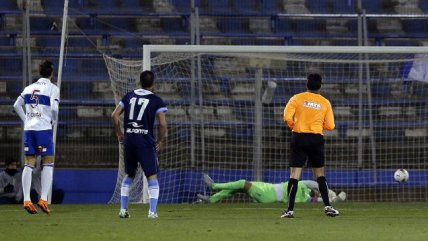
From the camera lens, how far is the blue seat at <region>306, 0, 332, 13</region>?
2405cm

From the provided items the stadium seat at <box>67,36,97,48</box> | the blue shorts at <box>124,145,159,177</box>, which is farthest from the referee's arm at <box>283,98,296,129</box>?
the stadium seat at <box>67,36,97,48</box>

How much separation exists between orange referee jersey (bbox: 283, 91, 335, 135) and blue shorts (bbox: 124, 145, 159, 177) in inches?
71.1

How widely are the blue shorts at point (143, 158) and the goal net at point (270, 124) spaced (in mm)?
7044

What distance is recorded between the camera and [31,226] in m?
11.4

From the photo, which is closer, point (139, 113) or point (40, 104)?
point (139, 113)

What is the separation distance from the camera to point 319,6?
2420cm

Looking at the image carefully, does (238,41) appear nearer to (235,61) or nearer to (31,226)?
(235,61)

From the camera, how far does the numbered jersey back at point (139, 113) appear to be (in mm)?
12906


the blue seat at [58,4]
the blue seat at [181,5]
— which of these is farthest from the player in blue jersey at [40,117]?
the blue seat at [181,5]

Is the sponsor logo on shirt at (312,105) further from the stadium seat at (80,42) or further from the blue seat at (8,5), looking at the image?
the blue seat at (8,5)

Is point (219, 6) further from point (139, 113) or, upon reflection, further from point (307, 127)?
point (139, 113)

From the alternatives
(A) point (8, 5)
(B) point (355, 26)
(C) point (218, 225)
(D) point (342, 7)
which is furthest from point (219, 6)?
(C) point (218, 225)

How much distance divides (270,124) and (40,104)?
307 inches

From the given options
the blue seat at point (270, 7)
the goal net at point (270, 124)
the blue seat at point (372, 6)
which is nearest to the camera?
the goal net at point (270, 124)
